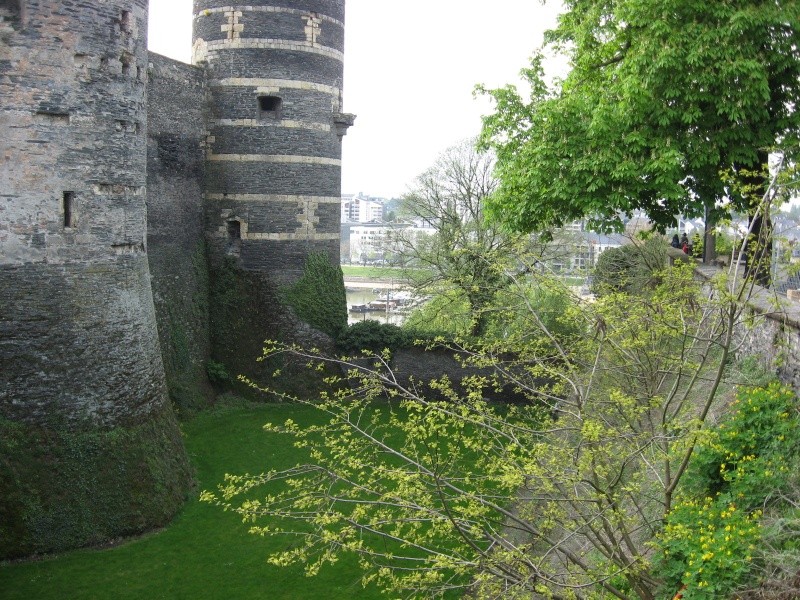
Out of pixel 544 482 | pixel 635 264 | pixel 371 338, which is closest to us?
pixel 544 482

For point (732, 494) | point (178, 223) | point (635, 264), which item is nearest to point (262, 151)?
point (178, 223)

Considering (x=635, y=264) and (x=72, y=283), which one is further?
(x=635, y=264)

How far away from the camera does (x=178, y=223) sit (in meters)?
19.0

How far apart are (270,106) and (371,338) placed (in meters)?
6.15

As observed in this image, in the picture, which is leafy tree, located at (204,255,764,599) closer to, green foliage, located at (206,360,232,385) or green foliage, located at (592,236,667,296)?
green foliage, located at (592,236,667,296)

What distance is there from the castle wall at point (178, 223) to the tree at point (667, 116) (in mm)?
8458

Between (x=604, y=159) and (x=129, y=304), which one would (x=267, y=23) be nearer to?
(x=129, y=304)

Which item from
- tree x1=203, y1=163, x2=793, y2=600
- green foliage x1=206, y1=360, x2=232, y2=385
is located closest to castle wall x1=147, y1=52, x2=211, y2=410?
green foliage x1=206, y1=360, x2=232, y2=385

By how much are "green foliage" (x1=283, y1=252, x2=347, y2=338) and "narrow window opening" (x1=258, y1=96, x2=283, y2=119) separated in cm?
344

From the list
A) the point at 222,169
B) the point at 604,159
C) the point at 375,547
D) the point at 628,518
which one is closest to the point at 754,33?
the point at 604,159

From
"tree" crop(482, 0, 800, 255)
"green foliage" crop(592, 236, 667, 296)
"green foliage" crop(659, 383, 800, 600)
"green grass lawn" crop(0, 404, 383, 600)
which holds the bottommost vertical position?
"green grass lawn" crop(0, 404, 383, 600)

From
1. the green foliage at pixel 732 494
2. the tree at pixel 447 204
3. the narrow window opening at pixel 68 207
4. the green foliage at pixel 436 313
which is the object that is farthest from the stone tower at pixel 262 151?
the green foliage at pixel 732 494

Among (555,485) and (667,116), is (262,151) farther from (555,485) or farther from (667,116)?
(555,485)

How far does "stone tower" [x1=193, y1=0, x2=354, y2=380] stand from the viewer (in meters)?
19.7
